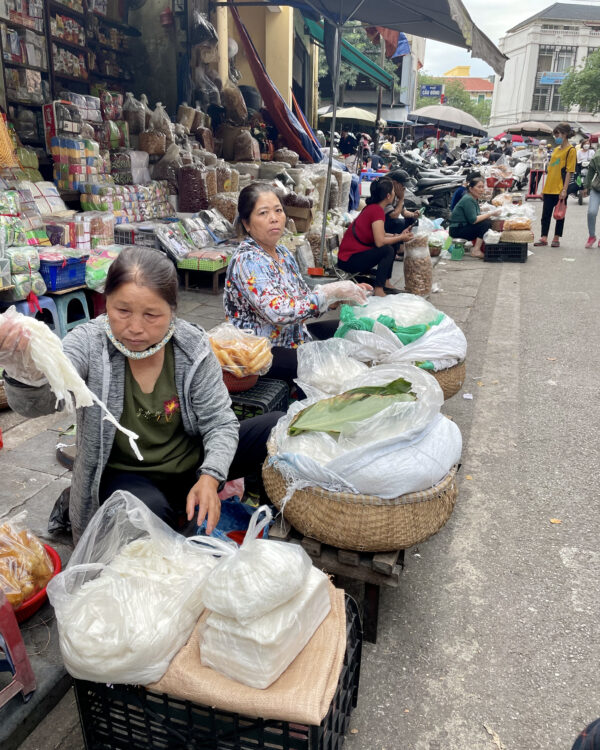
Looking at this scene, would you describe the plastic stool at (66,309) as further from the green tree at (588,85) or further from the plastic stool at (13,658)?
the green tree at (588,85)

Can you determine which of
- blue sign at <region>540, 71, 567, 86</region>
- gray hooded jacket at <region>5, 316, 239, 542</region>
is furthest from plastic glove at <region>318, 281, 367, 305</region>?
blue sign at <region>540, 71, 567, 86</region>

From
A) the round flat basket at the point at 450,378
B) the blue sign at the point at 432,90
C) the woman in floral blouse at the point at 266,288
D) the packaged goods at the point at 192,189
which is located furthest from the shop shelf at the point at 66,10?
the blue sign at the point at 432,90

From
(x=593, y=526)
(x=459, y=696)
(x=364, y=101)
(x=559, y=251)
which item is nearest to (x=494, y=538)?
(x=593, y=526)

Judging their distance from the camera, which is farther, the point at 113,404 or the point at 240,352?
the point at 240,352

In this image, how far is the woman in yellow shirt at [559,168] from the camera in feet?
30.6

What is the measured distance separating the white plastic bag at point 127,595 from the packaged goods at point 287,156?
8.92 m

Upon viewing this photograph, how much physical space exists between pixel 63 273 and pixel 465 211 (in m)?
6.80

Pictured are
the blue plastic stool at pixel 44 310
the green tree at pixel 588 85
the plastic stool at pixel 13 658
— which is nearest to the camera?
the plastic stool at pixel 13 658

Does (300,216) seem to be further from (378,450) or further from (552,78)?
(552,78)

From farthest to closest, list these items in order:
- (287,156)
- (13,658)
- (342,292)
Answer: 1. (287,156)
2. (342,292)
3. (13,658)

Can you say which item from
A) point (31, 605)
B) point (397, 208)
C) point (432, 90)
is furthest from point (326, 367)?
point (432, 90)

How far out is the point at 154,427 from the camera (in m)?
2.05

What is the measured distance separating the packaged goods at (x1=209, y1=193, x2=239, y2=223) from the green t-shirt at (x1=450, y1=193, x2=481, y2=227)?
149 inches

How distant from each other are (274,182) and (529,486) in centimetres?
626
